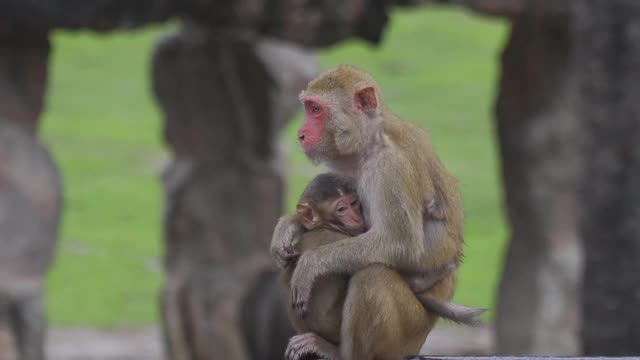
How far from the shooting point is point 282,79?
13125mm

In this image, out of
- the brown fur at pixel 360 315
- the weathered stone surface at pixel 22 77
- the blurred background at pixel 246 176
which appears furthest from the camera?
the weathered stone surface at pixel 22 77

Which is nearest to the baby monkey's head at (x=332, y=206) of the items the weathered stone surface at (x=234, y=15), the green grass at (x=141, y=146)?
the weathered stone surface at (x=234, y=15)

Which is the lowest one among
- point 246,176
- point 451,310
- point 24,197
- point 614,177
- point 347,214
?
point 246,176

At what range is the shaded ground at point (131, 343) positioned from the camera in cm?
1400

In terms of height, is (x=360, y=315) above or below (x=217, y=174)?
above

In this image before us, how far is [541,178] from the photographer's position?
13078mm

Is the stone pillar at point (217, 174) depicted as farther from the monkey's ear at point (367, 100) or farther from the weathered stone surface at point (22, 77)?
the monkey's ear at point (367, 100)

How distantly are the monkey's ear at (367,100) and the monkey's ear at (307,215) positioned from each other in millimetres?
298

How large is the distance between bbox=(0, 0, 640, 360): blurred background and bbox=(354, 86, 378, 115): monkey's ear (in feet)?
11.8

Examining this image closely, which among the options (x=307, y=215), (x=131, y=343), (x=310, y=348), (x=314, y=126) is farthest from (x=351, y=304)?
(x=131, y=343)

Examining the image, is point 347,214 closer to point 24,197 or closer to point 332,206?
point 332,206

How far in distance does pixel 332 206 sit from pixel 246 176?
7.80 meters

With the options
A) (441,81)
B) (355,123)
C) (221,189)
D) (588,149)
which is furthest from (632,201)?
(441,81)

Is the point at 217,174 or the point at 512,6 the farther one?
the point at 217,174
